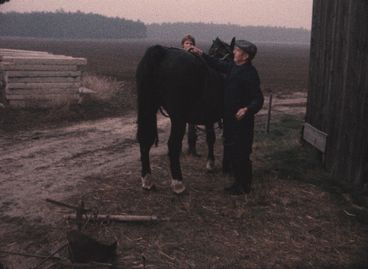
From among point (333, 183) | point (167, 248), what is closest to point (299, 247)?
point (167, 248)

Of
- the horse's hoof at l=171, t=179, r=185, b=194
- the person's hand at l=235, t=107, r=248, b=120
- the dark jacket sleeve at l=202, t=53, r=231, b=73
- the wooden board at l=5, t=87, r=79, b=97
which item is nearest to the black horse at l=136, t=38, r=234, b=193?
the horse's hoof at l=171, t=179, r=185, b=194

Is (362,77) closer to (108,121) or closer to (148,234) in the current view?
(148,234)

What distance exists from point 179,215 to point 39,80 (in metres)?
9.14

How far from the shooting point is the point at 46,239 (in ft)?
16.2

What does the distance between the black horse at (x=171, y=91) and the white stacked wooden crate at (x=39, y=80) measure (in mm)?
7391

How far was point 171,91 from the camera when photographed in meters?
6.06

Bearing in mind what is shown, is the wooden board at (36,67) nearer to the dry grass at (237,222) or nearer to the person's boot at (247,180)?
the dry grass at (237,222)

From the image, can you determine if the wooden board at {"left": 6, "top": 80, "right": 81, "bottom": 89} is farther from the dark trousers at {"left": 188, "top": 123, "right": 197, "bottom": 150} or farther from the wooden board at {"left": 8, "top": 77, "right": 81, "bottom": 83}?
the dark trousers at {"left": 188, "top": 123, "right": 197, "bottom": 150}

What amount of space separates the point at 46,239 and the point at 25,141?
5.32 meters

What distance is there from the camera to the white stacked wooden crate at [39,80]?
12.9 metres

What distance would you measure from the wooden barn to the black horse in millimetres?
2242

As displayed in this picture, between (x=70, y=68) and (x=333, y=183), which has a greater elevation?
(x=70, y=68)

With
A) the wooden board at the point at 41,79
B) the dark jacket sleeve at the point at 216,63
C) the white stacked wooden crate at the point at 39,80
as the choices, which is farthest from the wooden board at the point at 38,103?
the dark jacket sleeve at the point at 216,63

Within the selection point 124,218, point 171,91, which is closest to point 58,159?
point 171,91
